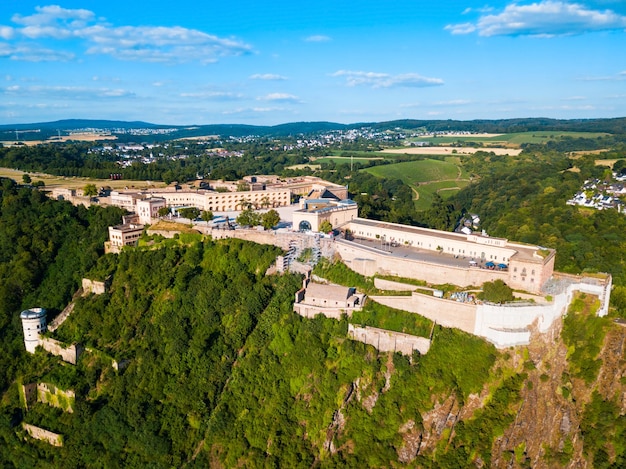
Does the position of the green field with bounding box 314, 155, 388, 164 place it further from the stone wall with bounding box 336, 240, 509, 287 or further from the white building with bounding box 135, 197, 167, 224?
the stone wall with bounding box 336, 240, 509, 287

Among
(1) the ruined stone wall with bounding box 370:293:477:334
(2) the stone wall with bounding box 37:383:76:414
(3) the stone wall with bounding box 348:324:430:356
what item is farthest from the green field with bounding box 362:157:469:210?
(2) the stone wall with bounding box 37:383:76:414

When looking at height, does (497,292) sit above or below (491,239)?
below

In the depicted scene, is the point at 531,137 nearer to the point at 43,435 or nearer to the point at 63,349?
the point at 63,349

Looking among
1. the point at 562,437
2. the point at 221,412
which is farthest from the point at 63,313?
the point at 562,437

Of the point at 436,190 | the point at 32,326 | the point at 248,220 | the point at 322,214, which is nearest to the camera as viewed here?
the point at 32,326

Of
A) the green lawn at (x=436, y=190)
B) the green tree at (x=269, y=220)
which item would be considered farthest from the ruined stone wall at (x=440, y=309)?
the green lawn at (x=436, y=190)

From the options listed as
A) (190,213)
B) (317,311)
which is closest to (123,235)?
(190,213)

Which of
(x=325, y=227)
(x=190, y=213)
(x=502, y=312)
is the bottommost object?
(x=502, y=312)
